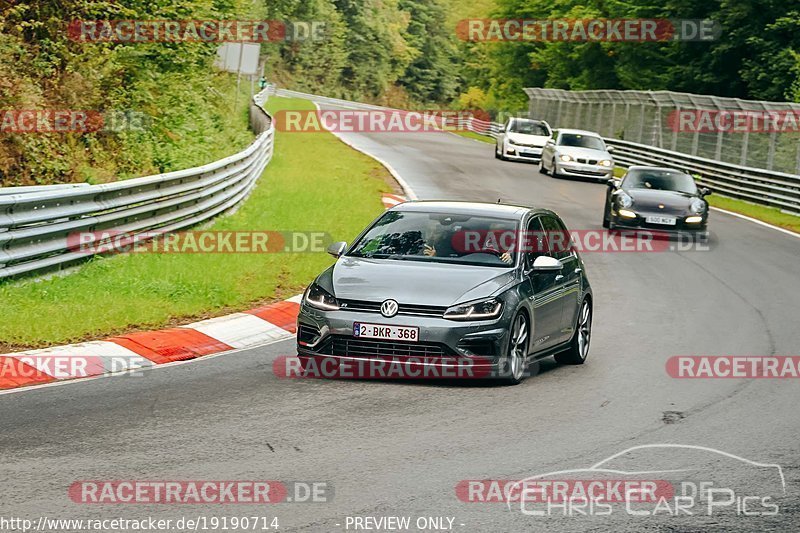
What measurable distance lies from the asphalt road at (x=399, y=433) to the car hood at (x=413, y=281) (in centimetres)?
72

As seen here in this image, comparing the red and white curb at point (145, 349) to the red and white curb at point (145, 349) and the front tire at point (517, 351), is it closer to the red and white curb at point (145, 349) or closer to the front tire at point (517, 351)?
the red and white curb at point (145, 349)

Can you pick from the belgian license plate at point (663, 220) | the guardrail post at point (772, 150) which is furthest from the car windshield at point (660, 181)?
the guardrail post at point (772, 150)

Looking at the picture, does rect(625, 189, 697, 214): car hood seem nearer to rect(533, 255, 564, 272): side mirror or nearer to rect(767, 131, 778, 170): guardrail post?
rect(767, 131, 778, 170): guardrail post

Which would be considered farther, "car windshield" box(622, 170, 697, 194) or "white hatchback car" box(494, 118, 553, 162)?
"white hatchback car" box(494, 118, 553, 162)

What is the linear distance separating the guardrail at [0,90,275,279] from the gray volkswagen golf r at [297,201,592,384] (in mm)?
3339

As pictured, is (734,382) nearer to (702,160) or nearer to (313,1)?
(702,160)

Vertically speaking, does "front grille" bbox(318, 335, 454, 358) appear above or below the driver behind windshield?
below

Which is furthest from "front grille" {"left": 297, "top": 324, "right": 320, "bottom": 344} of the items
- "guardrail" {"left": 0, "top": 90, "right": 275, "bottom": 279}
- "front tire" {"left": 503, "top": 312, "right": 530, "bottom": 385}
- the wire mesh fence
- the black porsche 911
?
the wire mesh fence

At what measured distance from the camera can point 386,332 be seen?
9906 mm

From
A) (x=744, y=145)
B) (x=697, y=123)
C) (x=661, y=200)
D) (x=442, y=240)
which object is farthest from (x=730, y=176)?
(x=442, y=240)

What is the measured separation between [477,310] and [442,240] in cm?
124

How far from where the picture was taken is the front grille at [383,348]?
32.6 feet

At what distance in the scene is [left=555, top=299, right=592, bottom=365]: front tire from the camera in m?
12.1

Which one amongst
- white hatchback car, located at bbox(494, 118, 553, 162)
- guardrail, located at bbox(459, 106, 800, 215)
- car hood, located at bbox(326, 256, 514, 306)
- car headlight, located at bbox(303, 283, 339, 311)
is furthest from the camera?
white hatchback car, located at bbox(494, 118, 553, 162)
